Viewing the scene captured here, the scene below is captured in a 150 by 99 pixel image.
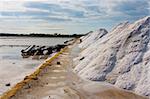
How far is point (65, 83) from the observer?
12344 mm

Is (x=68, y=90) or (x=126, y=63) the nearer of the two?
(x=68, y=90)

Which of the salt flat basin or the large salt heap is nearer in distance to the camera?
the salt flat basin

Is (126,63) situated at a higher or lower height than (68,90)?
higher

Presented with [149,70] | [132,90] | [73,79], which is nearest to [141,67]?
[149,70]

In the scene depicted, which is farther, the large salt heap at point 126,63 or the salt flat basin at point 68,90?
the large salt heap at point 126,63

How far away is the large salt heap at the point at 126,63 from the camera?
11.6 m

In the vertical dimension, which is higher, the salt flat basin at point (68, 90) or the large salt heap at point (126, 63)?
the large salt heap at point (126, 63)

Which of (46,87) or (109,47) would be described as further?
(109,47)

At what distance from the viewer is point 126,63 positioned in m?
13.2

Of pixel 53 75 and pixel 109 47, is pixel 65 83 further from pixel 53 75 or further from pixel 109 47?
pixel 109 47

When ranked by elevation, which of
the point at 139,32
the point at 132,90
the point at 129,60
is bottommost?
the point at 132,90

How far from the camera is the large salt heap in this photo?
11634mm

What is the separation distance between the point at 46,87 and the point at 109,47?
210 inches

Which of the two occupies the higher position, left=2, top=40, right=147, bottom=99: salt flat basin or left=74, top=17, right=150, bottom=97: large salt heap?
left=74, top=17, right=150, bottom=97: large salt heap
